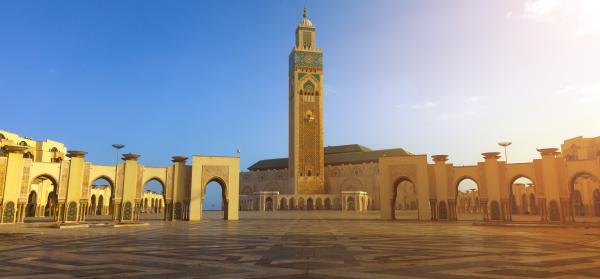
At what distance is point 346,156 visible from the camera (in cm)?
7025

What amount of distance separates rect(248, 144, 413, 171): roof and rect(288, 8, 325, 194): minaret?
7.68 m

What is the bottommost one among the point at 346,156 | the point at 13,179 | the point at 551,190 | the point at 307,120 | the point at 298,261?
the point at 298,261

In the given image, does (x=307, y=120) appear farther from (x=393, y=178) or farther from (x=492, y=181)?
(x=492, y=181)

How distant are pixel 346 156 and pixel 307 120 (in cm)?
1171

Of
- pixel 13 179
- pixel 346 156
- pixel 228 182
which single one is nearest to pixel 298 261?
pixel 228 182

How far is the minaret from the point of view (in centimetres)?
6162

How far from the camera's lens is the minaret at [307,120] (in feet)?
202

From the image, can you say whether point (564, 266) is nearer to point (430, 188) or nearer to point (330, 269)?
point (330, 269)

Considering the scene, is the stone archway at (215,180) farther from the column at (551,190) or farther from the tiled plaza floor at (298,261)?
the column at (551,190)

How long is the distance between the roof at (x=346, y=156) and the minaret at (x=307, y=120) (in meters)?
7.68

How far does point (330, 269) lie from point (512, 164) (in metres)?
21.5

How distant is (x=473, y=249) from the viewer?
28.5 feet

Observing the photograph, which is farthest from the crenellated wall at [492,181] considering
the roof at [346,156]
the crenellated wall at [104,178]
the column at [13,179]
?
the roof at [346,156]

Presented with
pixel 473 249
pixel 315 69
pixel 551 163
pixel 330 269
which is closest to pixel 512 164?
pixel 551 163
